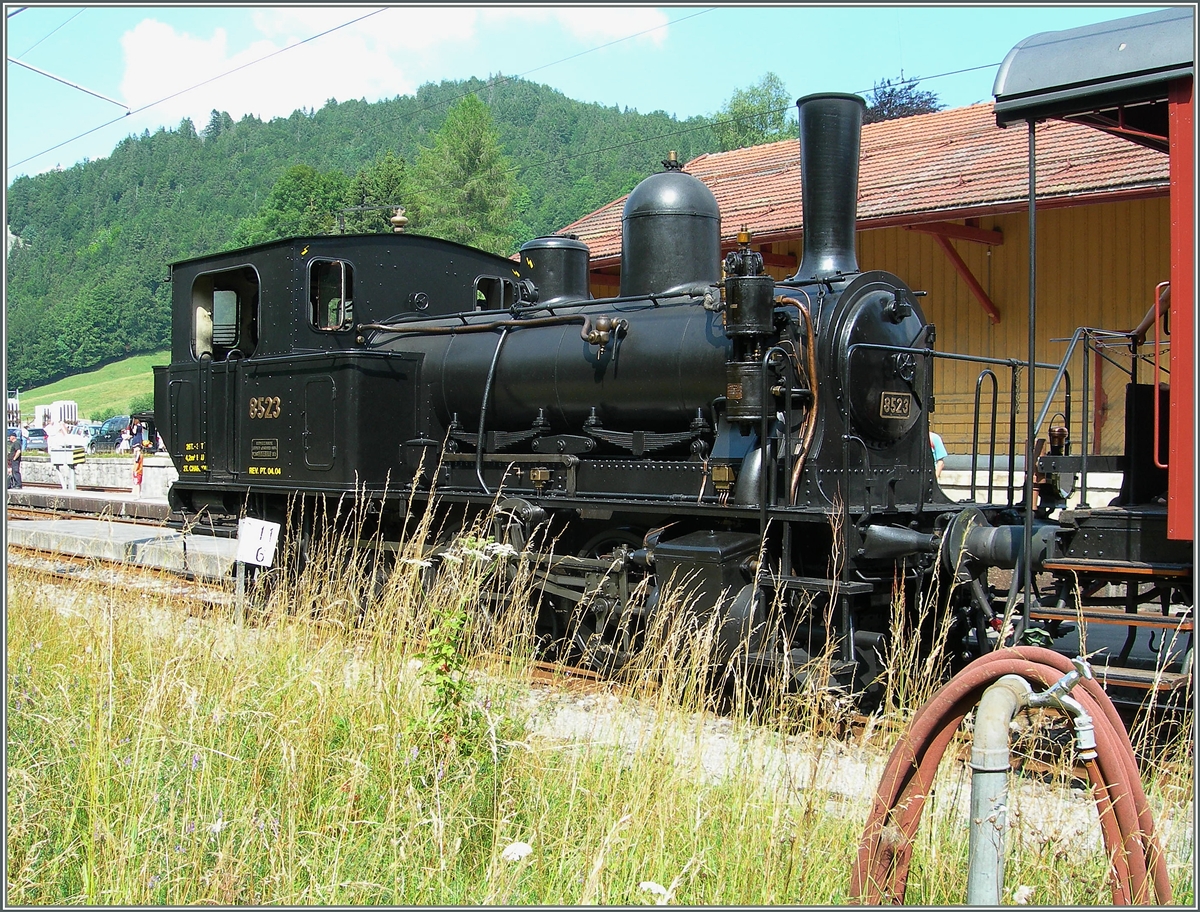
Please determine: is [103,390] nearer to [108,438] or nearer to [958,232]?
[108,438]

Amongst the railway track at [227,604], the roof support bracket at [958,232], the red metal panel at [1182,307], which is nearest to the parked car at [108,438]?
the railway track at [227,604]

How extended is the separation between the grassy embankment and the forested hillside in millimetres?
69047

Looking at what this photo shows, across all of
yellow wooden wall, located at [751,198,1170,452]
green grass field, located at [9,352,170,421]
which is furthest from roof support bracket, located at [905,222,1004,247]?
green grass field, located at [9,352,170,421]

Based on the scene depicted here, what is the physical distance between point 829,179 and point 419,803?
205 inches

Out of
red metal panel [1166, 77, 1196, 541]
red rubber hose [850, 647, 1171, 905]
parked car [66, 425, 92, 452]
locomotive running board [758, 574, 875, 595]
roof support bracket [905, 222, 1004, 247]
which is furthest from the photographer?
parked car [66, 425, 92, 452]

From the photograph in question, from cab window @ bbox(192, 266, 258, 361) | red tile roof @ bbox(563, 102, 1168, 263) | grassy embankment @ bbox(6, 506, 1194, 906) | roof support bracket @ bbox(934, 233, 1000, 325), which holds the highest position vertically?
red tile roof @ bbox(563, 102, 1168, 263)

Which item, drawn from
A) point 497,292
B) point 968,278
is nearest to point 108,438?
point 497,292

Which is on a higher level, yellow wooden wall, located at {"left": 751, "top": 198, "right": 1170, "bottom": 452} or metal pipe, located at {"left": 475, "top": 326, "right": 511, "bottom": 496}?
yellow wooden wall, located at {"left": 751, "top": 198, "right": 1170, "bottom": 452}

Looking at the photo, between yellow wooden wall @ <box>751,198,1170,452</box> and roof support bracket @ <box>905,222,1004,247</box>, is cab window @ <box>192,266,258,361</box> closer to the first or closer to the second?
yellow wooden wall @ <box>751,198,1170,452</box>

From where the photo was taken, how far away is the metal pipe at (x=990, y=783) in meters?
2.72

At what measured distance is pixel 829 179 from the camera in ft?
23.8

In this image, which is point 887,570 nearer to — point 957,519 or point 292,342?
point 957,519

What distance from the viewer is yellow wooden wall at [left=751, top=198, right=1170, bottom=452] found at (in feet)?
41.3

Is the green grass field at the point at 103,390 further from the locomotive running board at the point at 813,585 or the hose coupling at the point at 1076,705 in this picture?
the hose coupling at the point at 1076,705
